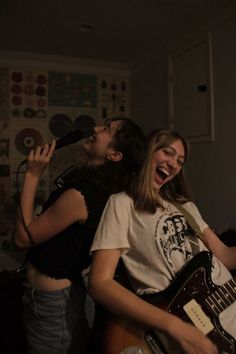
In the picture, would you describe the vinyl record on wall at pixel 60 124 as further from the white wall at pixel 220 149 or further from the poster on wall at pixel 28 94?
the white wall at pixel 220 149

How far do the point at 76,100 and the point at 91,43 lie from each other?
23.4 inches

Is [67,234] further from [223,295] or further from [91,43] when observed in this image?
[91,43]

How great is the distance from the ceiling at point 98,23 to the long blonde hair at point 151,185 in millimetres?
1196

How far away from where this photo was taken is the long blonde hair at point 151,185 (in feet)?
3.27

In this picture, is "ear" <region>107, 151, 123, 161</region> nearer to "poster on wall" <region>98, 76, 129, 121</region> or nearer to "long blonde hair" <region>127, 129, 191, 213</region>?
"long blonde hair" <region>127, 129, 191, 213</region>

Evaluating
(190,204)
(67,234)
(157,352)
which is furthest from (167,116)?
(157,352)

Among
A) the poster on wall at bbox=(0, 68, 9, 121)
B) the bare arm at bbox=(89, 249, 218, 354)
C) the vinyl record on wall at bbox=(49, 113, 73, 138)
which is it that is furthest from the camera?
the vinyl record on wall at bbox=(49, 113, 73, 138)

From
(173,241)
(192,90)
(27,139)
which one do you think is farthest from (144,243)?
(27,139)

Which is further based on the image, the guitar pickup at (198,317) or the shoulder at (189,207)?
the shoulder at (189,207)

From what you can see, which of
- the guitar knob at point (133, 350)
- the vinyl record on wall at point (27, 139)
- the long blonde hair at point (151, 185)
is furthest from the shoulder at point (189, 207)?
the vinyl record on wall at point (27, 139)

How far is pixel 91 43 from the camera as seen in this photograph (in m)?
2.61

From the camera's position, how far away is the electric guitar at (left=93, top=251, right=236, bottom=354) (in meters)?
0.92

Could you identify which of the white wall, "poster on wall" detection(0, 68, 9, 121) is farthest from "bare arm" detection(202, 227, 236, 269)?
"poster on wall" detection(0, 68, 9, 121)

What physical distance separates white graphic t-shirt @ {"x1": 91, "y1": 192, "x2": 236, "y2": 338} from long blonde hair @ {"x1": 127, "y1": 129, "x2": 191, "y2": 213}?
1.1 inches
